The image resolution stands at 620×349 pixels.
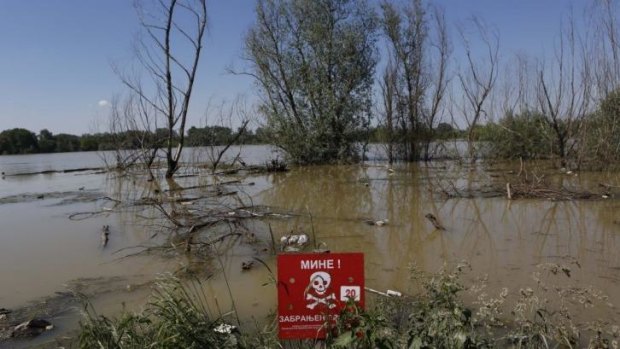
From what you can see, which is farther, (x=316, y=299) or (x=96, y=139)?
(x=96, y=139)

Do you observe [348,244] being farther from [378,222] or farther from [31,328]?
[31,328]

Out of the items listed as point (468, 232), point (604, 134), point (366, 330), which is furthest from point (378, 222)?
point (604, 134)

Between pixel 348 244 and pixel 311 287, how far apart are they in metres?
3.54

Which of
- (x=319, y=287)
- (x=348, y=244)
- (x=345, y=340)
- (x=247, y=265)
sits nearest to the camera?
(x=345, y=340)

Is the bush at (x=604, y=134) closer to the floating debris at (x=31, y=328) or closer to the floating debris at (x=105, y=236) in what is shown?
the floating debris at (x=105, y=236)

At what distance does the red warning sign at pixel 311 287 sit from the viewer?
8.04 feet

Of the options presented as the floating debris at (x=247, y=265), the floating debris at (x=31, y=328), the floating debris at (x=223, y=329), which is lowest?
the floating debris at (x=31, y=328)

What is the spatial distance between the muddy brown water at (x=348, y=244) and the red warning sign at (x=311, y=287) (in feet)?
2.23

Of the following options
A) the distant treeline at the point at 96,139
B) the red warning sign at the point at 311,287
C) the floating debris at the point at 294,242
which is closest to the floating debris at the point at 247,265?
Result: the floating debris at the point at 294,242

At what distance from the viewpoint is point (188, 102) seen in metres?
16.5

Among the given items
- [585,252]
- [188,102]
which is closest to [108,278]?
[585,252]

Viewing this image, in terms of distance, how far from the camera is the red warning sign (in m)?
2.45

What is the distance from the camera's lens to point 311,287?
246 cm

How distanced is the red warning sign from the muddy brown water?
26.8 inches
